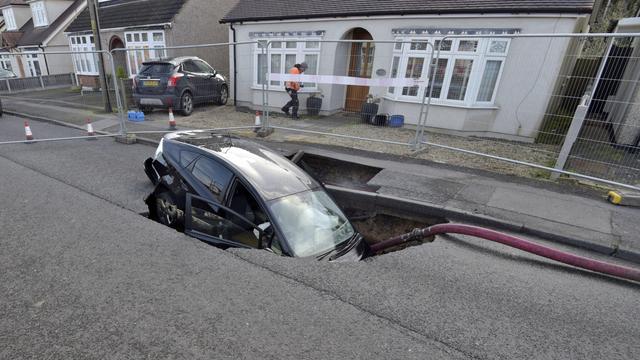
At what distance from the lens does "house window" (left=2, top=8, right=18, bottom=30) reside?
1121 inches

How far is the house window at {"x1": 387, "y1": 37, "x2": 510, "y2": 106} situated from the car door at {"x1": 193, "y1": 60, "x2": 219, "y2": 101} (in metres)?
7.20

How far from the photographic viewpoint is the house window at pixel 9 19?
93.4 ft

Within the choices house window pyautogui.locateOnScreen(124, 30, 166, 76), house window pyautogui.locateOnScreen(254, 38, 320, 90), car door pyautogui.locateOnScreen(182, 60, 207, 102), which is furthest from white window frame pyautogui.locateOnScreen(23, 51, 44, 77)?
house window pyautogui.locateOnScreen(254, 38, 320, 90)

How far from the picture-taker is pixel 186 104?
11508 millimetres

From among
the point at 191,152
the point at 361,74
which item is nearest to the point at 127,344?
the point at 191,152

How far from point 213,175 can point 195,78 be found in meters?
9.36

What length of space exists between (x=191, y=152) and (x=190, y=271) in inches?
64.6

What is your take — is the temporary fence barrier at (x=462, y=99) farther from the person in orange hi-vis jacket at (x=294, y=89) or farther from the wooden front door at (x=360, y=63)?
the person in orange hi-vis jacket at (x=294, y=89)

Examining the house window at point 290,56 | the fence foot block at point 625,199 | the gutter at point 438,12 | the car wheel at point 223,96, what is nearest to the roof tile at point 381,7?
the gutter at point 438,12

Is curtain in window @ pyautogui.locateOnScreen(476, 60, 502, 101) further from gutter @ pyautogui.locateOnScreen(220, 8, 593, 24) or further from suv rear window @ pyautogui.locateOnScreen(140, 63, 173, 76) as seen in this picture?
suv rear window @ pyautogui.locateOnScreen(140, 63, 173, 76)

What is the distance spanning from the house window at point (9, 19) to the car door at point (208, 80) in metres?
29.7

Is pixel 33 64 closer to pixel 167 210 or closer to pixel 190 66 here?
pixel 190 66

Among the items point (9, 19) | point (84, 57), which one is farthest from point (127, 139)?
point (9, 19)

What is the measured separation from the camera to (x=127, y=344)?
7.59ft
